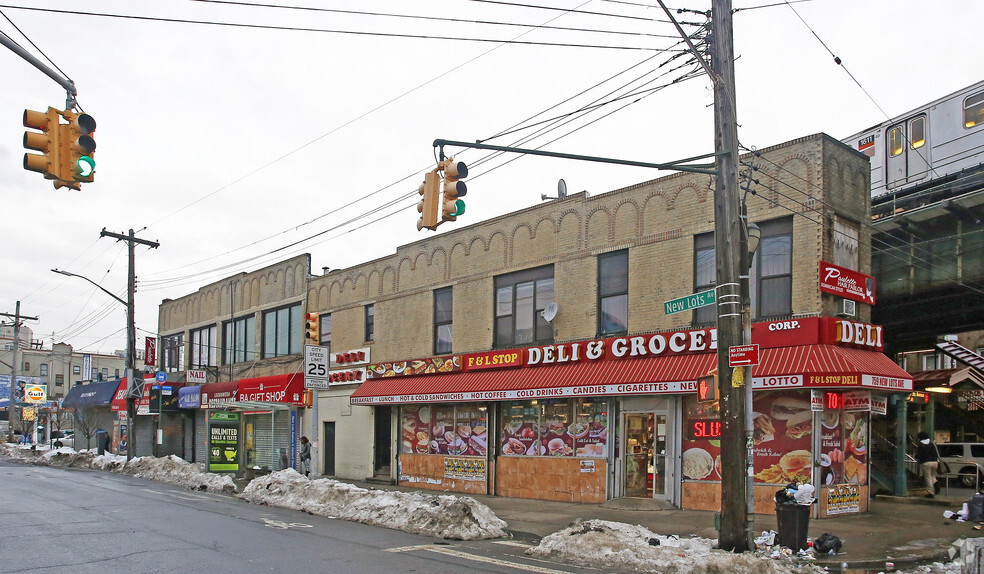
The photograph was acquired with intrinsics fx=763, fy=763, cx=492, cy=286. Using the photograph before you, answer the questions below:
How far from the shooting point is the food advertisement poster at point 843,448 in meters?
15.0

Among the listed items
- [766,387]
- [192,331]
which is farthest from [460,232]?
[192,331]

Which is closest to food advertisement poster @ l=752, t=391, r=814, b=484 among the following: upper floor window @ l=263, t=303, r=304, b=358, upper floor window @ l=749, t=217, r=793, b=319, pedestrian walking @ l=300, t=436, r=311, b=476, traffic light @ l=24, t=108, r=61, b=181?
upper floor window @ l=749, t=217, r=793, b=319

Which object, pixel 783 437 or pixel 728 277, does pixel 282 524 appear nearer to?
pixel 728 277

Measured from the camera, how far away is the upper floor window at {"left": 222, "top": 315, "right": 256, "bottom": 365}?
33.7m

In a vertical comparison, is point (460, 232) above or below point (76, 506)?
above

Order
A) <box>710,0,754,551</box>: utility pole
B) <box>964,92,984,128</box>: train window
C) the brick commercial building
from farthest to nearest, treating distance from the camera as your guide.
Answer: <box>964,92,984,128</box>: train window < the brick commercial building < <box>710,0,754,551</box>: utility pole

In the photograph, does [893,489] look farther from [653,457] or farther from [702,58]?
[702,58]

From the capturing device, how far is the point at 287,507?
18500mm

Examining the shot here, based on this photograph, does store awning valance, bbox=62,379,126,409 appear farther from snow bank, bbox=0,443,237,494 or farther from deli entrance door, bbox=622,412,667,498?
deli entrance door, bbox=622,412,667,498

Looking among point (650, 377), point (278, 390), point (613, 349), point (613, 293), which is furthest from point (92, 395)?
point (650, 377)

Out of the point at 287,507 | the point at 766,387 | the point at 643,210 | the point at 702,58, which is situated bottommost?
the point at 287,507

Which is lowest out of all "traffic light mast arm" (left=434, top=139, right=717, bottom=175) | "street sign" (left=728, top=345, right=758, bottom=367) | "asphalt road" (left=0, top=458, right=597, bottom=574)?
"asphalt road" (left=0, top=458, right=597, bottom=574)

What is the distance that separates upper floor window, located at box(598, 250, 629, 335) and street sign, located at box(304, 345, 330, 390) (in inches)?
295

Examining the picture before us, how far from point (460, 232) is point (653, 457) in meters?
9.37
